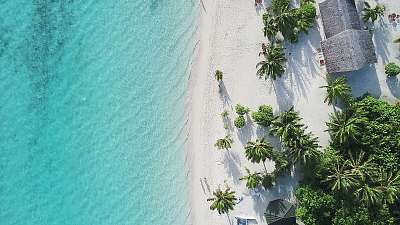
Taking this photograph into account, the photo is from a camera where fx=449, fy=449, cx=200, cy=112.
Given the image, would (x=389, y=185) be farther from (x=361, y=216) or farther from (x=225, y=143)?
(x=225, y=143)

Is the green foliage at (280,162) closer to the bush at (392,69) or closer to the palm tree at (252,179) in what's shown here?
the palm tree at (252,179)

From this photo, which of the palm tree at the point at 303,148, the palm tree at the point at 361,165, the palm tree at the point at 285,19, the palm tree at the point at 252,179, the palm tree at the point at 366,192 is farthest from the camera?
the palm tree at the point at 252,179

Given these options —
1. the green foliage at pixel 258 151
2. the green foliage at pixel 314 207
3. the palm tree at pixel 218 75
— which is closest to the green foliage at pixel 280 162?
the green foliage at pixel 258 151

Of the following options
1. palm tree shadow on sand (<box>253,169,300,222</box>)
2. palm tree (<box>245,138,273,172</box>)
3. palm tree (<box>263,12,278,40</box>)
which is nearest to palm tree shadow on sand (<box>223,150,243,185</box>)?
palm tree (<box>245,138,273,172</box>)

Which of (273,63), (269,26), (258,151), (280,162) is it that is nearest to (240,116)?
(258,151)

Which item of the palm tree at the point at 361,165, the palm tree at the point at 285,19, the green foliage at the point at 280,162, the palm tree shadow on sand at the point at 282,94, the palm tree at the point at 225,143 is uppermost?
the palm tree at the point at 285,19

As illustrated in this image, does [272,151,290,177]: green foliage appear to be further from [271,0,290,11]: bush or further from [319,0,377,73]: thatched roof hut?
[271,0,290,11]: bush
